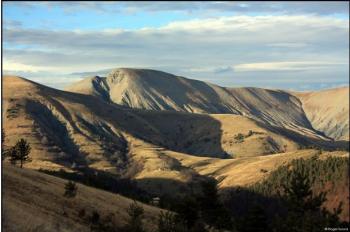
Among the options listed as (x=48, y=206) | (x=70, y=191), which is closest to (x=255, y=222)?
(x=70, y=191)

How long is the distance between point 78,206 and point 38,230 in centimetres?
2587

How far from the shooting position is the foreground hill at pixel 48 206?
54434mm

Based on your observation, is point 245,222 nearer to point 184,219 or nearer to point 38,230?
point 184,219

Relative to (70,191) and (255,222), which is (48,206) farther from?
(255,222)

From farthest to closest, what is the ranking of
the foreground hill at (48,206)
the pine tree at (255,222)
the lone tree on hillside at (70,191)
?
the pine tree at (255,222), the lone tree on hillside at (70,191), the foreground hill at (48,206)

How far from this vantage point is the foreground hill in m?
54.4

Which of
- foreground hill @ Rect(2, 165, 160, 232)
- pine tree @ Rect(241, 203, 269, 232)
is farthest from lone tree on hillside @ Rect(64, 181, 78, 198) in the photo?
pine tree @ Rect(241, 203, 269, 232)

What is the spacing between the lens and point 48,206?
6950cm

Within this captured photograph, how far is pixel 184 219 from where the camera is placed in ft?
283

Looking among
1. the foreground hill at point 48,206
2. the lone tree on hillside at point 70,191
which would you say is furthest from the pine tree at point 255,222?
the lone tree on hillside at point 70,191

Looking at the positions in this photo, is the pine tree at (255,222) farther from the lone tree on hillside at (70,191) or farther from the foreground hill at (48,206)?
the lone tree on hillside at (70,191)

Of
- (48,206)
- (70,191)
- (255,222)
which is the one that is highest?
(70,191)

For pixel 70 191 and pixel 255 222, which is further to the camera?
pixel 255 222

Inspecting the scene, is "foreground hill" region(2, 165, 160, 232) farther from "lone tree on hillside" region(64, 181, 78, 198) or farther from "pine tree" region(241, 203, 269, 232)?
"pine tree" region(241, 203, 269, 232)
